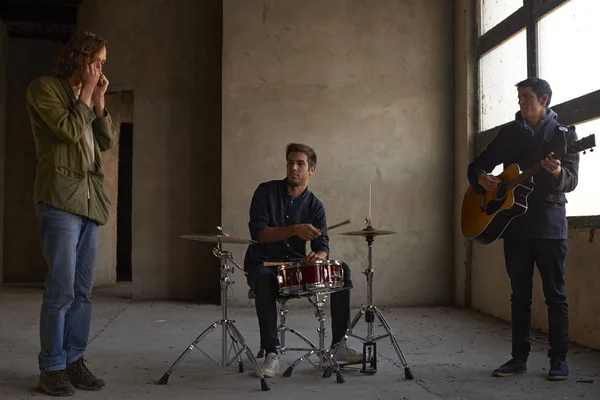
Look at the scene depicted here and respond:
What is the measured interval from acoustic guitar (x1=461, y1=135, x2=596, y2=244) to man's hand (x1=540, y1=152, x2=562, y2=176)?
42mm

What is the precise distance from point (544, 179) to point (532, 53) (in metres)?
2.25

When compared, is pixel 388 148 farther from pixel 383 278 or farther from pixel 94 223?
pixel 94 223

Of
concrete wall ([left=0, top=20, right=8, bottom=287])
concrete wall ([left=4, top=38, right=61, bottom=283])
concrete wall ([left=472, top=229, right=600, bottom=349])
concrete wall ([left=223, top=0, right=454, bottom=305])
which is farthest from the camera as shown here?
concrete wall ([left=4, top=38, right=61, bottom=283])

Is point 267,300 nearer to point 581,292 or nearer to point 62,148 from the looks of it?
point 62,148

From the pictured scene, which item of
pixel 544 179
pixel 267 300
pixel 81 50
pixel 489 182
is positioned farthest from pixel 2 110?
pixel 544 179

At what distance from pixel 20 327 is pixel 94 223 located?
106 inches

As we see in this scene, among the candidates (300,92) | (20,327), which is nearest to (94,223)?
(20,327)

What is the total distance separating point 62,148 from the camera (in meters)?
3.54

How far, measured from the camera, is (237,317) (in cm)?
650

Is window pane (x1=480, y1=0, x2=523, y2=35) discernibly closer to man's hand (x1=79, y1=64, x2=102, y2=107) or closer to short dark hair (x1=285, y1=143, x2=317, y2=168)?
short dark hair (x1=285, y1=143, x2=317, y2=168)

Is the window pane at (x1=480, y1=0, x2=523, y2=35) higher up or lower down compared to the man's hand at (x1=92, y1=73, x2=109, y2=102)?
higher up

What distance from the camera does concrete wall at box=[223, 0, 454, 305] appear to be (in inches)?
290

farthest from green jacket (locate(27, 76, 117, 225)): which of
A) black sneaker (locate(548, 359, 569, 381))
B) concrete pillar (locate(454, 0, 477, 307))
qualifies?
concrete pillar (locate(454, 0, 477, 307))

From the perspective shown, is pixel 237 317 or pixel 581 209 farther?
pixel 237 317
